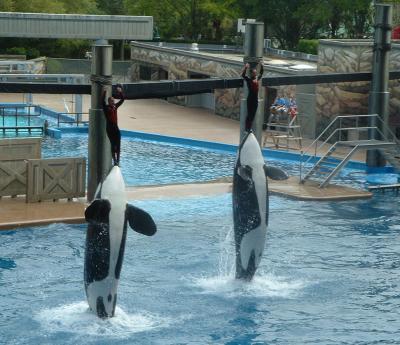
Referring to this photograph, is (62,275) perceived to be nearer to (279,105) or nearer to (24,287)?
(24,287)

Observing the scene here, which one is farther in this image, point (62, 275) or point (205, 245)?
point (205, 245)

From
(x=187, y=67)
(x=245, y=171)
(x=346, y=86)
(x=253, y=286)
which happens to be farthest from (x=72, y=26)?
(x=245, y=171)

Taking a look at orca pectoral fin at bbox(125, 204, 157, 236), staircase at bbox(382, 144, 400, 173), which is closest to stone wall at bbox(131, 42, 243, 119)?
staircase at bbox(382, 144, 400, 173)

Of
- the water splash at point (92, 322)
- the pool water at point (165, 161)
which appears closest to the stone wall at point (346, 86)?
the pool water at point (165, 161)

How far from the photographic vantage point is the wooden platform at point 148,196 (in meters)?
18.0

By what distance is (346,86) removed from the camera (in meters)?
28.4

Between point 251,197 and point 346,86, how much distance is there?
16.0 meters

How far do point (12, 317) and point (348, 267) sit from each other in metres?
5.43

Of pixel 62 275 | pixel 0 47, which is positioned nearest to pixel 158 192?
pixel 62 275

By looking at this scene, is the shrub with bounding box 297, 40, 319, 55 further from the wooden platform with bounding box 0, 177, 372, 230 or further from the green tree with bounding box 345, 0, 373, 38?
the wooden platform with bounding box 0, 177, 372, 230

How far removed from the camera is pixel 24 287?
47.7 ft

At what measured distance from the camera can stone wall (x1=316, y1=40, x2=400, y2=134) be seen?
27.5 m

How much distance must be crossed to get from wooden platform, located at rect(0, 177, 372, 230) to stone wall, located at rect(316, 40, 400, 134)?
6.14m

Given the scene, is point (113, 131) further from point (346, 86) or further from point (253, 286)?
point (346, 86)
